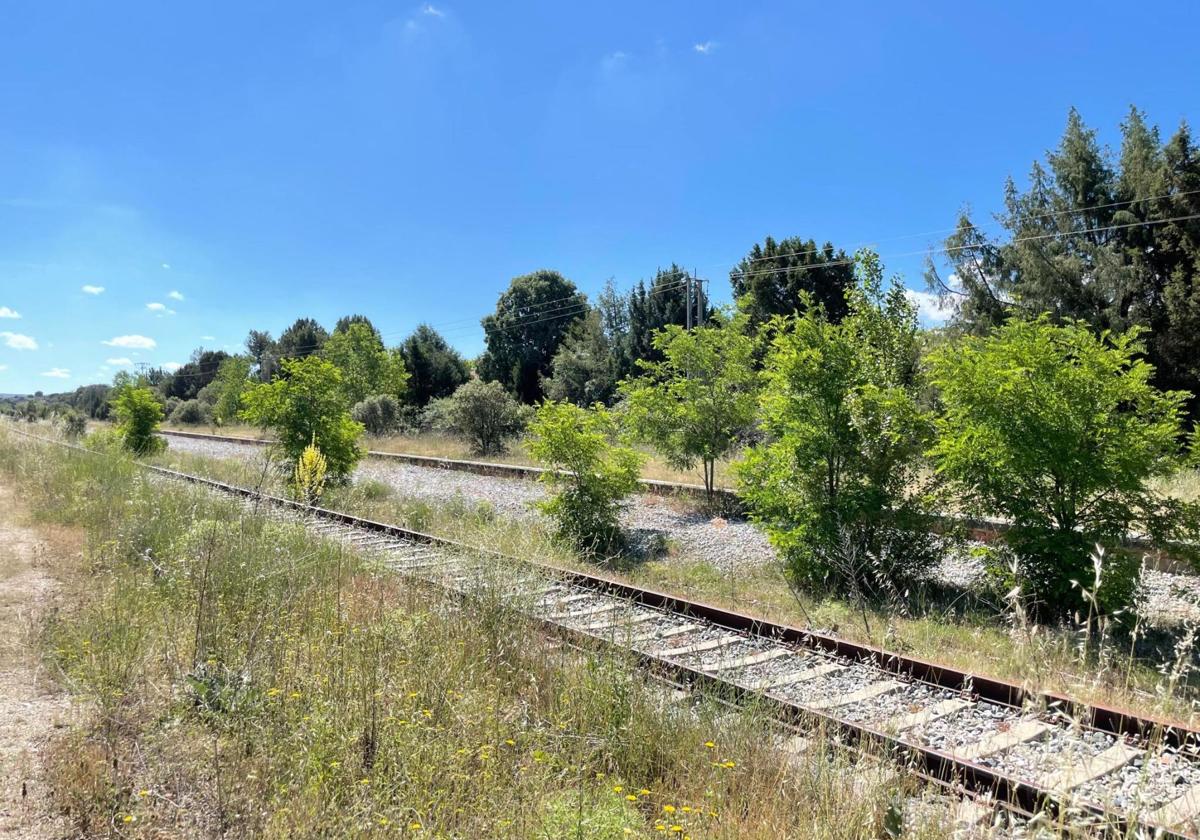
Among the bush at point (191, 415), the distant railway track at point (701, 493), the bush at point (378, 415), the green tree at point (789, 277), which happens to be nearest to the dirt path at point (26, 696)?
the distant railway track at point (701, 493)

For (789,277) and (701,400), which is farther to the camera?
(789,277)

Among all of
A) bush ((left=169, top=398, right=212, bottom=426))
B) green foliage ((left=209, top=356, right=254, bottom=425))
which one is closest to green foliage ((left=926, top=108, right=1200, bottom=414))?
green foliage ((left=209, top=356, right=254, bottom=425))

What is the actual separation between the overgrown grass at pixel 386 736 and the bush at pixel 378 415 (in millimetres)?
29060

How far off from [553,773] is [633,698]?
0.69 m

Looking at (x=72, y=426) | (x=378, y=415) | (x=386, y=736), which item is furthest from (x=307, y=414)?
(x=72, y=426)

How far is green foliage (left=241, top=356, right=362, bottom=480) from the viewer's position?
48.9ft

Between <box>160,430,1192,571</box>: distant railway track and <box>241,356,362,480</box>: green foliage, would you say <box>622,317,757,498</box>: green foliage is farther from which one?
<box>241,356,362,480</box>: green foliage

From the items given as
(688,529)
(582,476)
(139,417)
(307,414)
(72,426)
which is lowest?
(688,529)

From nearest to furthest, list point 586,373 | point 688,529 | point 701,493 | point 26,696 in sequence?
point 26,696 → point 688,529 → point 701,493 → point 586,373

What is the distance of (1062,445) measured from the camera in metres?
6.80

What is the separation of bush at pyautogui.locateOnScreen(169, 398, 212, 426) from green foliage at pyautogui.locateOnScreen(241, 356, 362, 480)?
4797 cm

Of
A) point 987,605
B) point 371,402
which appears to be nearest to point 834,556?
point 987,605

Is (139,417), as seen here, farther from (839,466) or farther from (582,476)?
(839,466)

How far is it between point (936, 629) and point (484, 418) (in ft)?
67.3
